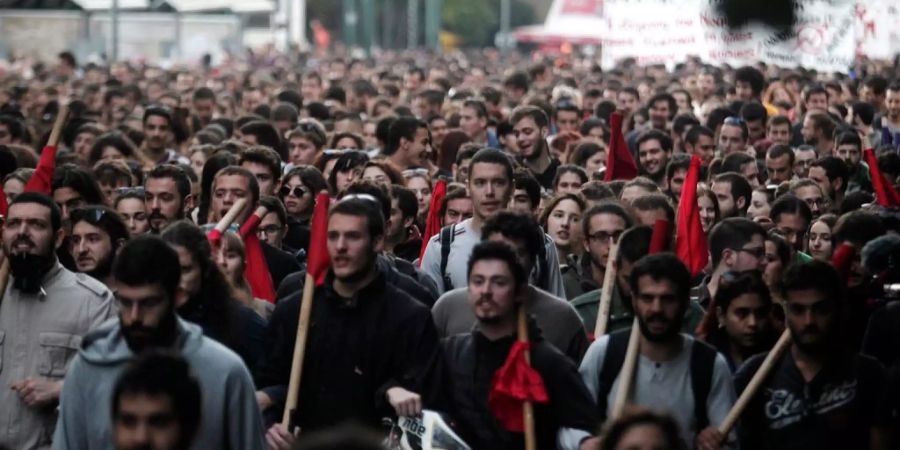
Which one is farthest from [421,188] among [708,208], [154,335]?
[154,335]

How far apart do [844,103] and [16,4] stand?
3575cm

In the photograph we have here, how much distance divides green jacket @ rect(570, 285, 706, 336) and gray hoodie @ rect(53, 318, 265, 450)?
222 centimetres

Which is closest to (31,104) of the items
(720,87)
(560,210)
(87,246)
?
(720,87)

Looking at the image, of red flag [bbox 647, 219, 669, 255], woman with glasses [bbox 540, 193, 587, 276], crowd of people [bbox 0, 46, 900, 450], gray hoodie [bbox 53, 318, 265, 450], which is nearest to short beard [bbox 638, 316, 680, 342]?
crowd of people [bbox 0, 46, 900, 450]

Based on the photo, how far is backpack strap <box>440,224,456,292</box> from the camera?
8750 millimetres

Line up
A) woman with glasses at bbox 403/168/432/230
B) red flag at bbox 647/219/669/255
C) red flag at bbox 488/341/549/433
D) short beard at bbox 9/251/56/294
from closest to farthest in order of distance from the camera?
red flag at bbox 488/341/549/433 < short beard at bbox 9/251/56/294 < red flag at bbox 647/219/669/255 < woman with glasses at bbox 403/168/432/230

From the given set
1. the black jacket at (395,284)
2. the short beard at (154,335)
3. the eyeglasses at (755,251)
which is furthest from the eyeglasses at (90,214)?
the eyeglasses at (755,251)

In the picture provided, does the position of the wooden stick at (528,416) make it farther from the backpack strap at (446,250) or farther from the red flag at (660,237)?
the backpack strap at (446,250)

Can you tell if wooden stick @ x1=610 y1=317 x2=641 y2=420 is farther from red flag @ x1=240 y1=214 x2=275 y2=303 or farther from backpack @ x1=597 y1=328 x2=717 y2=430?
red flag @ x1=240 y1=214 x2=275 y2=303

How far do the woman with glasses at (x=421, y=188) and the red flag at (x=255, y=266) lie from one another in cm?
259

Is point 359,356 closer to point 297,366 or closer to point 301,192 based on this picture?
point 297,366

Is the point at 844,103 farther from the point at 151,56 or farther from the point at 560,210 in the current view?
the point at 151,56

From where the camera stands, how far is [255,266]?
29.4ft

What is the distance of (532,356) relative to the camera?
614 centimetres
